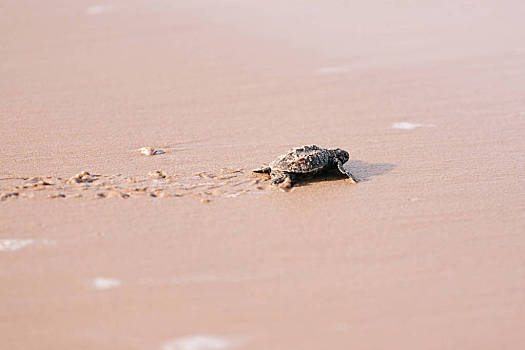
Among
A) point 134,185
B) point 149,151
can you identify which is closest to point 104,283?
point 134,185

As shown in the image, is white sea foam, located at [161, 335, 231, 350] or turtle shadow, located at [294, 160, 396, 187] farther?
turtle shadow, located at [294, 160, 396, 187]

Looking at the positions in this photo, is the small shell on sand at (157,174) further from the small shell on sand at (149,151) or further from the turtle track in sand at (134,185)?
the small shell on sand at (149,151)

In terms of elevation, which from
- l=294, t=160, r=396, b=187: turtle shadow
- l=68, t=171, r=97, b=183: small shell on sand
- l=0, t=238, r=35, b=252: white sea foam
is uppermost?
l=68, t=171, r=97, b=183: small shell on sand

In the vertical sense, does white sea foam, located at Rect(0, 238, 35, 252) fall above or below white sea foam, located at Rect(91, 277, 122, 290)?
above

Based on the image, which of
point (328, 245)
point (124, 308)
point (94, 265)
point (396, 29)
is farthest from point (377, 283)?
point (396, 29)

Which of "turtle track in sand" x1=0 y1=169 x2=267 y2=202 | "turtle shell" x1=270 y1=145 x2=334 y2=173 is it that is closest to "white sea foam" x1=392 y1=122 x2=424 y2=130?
"turtle shell" x1=270 y1=145 x2=334 y2=173

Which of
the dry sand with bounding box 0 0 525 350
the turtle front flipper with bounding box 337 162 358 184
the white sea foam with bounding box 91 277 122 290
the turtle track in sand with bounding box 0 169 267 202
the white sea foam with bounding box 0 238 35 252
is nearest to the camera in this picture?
the dry sand with bounding box 0 0 525 350

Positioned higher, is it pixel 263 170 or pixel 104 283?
pixel 263 170

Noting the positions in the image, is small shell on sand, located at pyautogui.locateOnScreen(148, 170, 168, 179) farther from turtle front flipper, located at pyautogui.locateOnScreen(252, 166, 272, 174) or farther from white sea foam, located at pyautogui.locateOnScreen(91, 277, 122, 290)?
white sea foam, located at pyautogui.locateOnScreen(91, 277, 122, 290)

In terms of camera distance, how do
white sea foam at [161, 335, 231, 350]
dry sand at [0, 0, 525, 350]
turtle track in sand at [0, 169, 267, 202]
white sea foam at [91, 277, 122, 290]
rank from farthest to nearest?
turtle track in sand at [0, 169, 267, 202] < white sea foam at [91, 277, 122, 290] < dry sand at [0, 0, 525, 350] < white sea foam at [161, 335, 231, 350]

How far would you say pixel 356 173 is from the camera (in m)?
4.45

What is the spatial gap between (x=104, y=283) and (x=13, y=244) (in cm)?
76

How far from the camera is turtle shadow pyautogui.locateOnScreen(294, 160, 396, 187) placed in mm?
4350

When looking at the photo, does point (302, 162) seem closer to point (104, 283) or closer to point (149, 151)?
point (149, 151)
